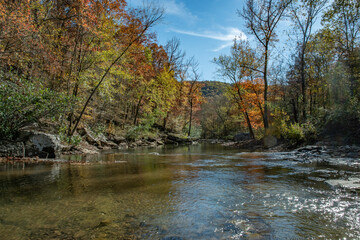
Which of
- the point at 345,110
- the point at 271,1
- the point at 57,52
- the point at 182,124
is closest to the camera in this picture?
the point at 345,110

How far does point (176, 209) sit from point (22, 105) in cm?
833

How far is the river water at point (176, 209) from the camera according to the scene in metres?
2.37

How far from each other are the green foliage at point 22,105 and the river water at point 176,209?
4150mm

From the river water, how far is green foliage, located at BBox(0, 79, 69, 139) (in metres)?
4.15

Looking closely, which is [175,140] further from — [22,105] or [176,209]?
[176,209]

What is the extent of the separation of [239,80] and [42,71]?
15.8 meters

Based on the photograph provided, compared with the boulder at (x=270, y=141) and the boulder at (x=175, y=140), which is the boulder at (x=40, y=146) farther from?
the boulder at (x=175, y=140)

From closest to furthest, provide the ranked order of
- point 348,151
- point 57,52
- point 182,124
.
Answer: point 348,151 < point 57,52 < point 182,124

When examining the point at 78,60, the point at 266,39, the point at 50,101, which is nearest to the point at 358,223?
the point at 50,101

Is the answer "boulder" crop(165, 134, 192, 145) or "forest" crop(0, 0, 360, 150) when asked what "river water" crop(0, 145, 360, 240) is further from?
"boulder" crop(165, 134, 192, 145)

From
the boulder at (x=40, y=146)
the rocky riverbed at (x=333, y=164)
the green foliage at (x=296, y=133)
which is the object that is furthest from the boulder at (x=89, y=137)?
the green foliage at (x=296, y=133)

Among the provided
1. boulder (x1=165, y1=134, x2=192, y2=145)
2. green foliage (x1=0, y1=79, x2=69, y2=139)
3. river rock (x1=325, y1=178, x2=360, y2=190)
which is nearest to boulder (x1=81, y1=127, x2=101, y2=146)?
green foliage (x1=0, y1=79, x2=69, y2=139)

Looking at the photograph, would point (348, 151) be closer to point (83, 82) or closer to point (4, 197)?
point (4, 197)

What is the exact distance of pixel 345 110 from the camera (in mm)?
11000
